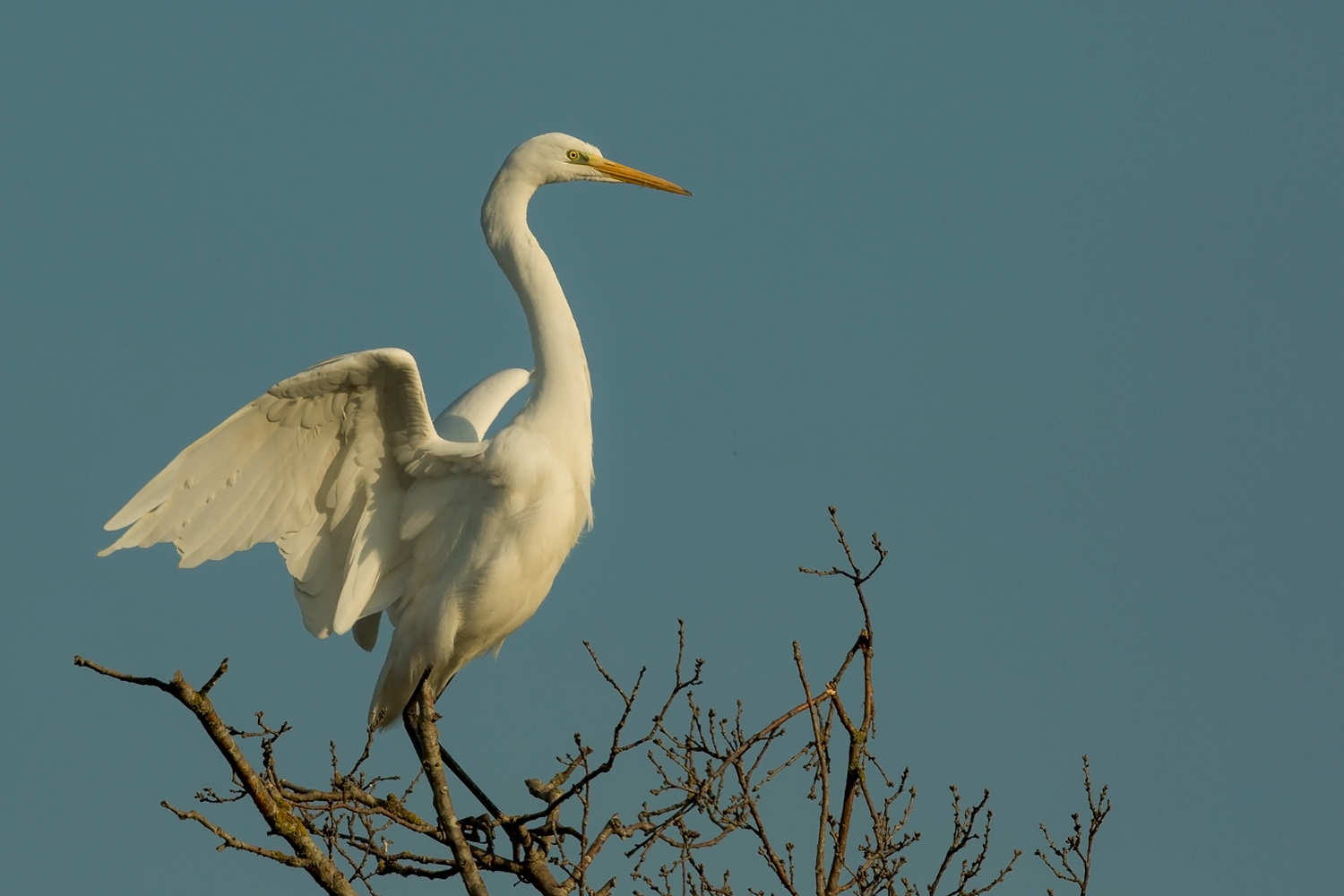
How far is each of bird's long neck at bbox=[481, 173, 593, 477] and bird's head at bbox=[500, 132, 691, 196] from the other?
110 millimetres

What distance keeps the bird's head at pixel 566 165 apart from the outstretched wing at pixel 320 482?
5.27 ft

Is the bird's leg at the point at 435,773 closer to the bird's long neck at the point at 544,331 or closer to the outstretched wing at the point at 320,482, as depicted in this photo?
the outstretched wing at the point at 320,482

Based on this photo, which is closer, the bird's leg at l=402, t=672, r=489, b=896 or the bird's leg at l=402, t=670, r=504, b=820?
the bird's leg at l=402, t=672, r=489, b=896

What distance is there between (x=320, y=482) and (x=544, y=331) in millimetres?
1270

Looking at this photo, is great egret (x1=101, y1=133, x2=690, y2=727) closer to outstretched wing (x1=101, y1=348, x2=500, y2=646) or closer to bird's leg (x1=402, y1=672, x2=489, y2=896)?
outstretched wing (x1=101, y1=348, x2=500, y2=646)

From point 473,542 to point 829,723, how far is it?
8.05 ft

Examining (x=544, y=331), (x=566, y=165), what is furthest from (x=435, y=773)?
(x=566, y=165)

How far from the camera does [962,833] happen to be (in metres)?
4.82

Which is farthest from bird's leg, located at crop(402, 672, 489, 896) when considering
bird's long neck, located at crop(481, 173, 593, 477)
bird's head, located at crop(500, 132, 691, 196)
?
bird's head, located at crop(500, 132, 691, 196)

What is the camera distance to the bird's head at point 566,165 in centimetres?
708

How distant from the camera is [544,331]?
21.9 ft

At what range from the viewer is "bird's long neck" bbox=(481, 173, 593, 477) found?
6.53m

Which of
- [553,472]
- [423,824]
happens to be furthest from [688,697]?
[553,472]

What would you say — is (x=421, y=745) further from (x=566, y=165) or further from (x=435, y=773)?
(x=566, y=165)
